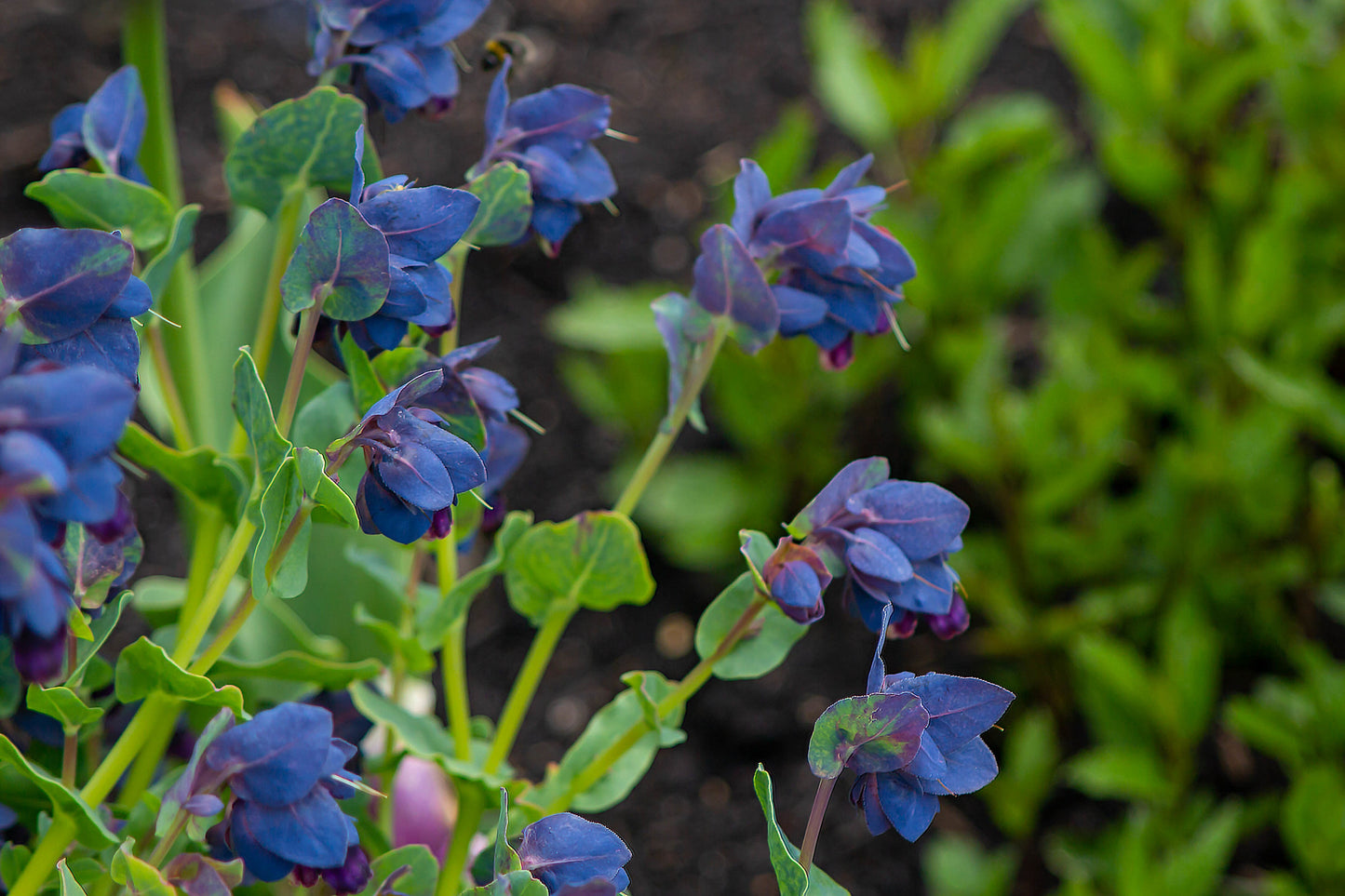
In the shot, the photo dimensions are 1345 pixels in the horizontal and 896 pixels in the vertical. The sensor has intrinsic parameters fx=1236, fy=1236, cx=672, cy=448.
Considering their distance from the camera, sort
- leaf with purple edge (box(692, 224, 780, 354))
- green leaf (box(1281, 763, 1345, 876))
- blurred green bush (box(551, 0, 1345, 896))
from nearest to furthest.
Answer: leaf with purple edge (box(692, 224, 780, 354)) → green leaf (box(1281, 763, 1345, 876)) → blurred green bush (box(551, 0, 1345, 896))

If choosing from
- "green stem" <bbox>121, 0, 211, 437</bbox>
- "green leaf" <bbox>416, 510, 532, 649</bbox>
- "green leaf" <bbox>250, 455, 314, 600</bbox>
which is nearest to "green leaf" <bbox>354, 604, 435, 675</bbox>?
"green leaf" <bbox>416, 510, 532, 649</bbox>

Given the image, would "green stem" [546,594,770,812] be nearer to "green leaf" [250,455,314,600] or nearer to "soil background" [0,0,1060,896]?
"green leaf" [250,455,314,600]

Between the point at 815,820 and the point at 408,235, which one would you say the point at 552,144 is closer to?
the point at 408,235

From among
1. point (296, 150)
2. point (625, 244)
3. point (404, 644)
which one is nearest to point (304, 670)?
point (404, 644)

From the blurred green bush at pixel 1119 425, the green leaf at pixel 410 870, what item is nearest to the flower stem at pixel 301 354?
the green leaf at pixel 410 870

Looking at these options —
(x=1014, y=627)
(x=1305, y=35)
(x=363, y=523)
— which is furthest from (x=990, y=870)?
(x=1305, y=35)
